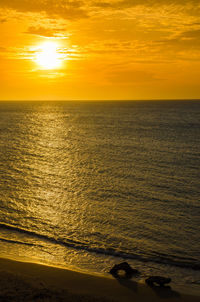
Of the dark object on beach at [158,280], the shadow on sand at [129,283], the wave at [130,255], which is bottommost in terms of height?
the shadow on sand at [129,283]

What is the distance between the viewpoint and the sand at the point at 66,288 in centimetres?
1157

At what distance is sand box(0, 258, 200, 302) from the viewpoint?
38.0 ft

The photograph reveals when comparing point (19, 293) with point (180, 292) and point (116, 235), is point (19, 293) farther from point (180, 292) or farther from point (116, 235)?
point (116, 235)

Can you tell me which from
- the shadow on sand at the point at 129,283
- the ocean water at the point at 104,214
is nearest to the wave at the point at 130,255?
the ocean water at the point at 104,214

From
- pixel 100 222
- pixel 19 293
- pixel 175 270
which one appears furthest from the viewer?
pixel 100 222

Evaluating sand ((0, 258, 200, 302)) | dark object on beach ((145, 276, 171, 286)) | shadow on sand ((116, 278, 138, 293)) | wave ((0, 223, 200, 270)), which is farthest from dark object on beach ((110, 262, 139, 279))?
wave ((0, 223, 200, 270))

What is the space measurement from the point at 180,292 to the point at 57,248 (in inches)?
303

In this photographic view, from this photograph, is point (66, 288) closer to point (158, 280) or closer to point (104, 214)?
point (158, 280)

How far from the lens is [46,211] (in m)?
23.8

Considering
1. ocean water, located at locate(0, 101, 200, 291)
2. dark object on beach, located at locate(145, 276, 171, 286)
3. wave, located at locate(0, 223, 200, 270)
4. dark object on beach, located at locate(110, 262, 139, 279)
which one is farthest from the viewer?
ocean water, located at locate(0, 101, 200, 291)

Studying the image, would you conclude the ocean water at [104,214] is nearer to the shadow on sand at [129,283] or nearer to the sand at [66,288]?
the shadow on sand at [129,283]

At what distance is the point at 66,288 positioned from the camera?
12.8 meters

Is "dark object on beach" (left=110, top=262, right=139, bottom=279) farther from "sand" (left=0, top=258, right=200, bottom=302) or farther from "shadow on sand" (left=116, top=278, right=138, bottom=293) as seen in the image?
"sand" (left=0, top=258, right=200, bottom=302)

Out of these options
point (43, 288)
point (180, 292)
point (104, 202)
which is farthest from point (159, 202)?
point (43, 288)
